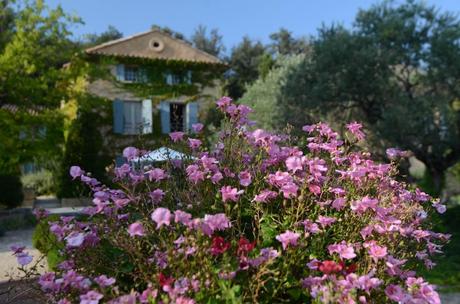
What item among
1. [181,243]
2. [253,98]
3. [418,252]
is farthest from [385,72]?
[181,243]

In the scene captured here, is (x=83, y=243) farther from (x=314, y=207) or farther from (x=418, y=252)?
(x=418, y=252)

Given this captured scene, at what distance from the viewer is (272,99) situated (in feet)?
64.8

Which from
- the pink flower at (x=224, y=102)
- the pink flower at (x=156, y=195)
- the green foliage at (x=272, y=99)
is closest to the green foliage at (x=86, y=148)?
the green foliage at (x=272, y=99)

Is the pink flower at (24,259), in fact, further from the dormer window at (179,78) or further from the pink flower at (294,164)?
the dormer window at (179,78)

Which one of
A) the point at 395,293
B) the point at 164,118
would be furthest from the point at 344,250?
the point at 164,118

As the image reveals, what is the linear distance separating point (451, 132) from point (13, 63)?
1190cm

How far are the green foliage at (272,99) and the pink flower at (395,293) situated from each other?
13.8 metres

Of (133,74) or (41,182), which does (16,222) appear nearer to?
(133,74)

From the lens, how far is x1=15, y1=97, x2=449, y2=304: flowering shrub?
2.08 meters

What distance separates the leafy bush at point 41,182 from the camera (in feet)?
70.6

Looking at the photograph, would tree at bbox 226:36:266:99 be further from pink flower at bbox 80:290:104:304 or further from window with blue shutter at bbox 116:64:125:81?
pink flower at bbox 80:290:104:304

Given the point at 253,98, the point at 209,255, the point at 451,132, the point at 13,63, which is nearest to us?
the point at 209,255

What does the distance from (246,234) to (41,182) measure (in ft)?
69.8

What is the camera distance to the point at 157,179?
2.91 metres
